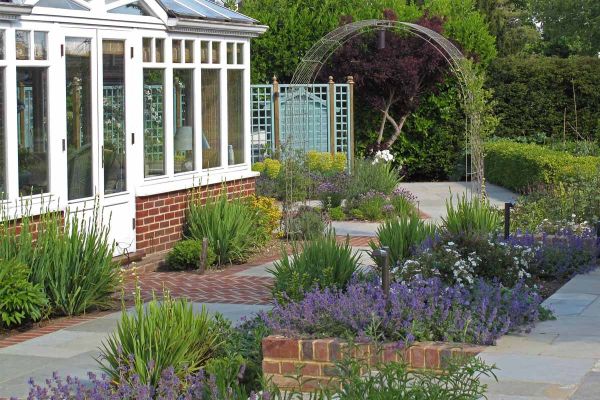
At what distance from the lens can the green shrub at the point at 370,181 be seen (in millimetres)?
17859

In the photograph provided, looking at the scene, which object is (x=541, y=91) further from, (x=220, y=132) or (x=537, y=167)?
(x=220, y=132)

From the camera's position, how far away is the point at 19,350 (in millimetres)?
8508

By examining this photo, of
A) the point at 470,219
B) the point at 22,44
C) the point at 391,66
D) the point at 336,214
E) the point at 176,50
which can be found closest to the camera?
the point at 22,44

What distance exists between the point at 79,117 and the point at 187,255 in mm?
2021

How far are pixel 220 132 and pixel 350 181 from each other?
13.1 ft

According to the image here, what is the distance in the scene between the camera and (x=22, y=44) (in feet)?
36.0

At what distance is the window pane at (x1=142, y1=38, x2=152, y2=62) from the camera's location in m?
13.1

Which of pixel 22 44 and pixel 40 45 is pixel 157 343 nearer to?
pixel 22 44

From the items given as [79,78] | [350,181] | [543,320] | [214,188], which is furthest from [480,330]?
[350,181]

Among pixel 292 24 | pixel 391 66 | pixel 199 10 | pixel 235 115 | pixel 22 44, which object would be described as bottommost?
pixel 235 115

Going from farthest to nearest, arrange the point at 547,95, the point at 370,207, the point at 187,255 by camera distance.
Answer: the point at 547,95, the point at 370,207, the point at 187,255

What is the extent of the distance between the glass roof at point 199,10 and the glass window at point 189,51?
35 centimetres

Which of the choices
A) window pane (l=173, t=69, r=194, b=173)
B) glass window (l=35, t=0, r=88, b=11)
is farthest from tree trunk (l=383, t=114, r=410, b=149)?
glass window (l=35, t=0, r=88, b=11)

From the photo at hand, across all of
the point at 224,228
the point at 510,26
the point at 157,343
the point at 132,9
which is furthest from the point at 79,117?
the point at 510,26
